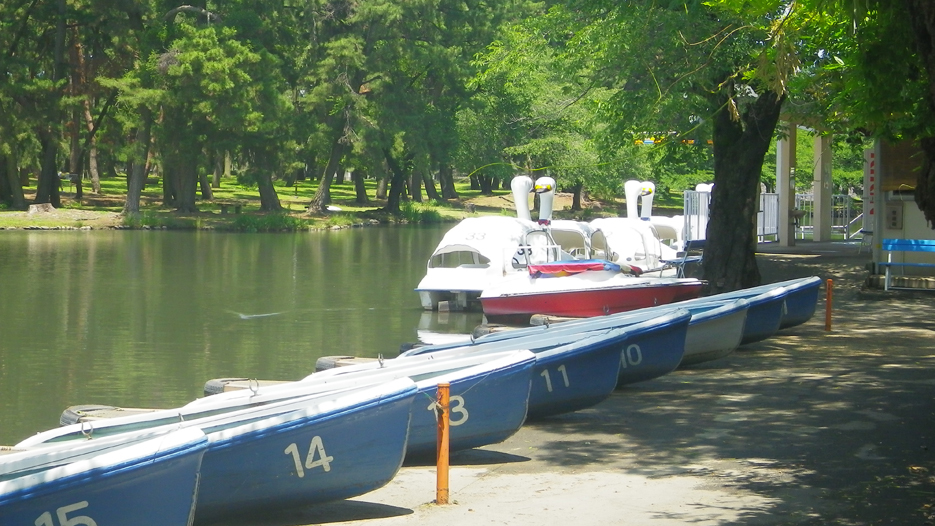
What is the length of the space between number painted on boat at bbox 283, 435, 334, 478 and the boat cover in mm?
16658

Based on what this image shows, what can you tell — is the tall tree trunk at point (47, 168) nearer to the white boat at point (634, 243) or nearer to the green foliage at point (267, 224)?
the green foliage at point (267, 224)

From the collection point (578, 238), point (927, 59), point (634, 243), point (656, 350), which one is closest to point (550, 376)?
point (656, 350)

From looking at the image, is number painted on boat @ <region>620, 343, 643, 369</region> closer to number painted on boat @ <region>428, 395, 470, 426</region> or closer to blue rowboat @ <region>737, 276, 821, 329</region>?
number painted on boat @ <region>428, 395, 470, 426</region>

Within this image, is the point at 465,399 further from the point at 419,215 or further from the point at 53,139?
the point at 419,215

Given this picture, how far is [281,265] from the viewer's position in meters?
36.9

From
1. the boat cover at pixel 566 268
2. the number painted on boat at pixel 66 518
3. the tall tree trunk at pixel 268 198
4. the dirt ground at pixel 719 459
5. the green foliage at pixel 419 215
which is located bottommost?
→ the dirt ground at pixel 719 459

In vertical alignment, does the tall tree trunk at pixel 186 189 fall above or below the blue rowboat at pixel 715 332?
above

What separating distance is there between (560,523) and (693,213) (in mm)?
26115

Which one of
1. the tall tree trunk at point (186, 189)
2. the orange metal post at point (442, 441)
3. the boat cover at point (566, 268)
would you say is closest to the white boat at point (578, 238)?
the boat cover at point (566, 268)

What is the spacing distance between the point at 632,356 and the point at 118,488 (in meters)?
7.55

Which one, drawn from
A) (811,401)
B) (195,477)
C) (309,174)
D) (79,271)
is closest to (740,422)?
(811,401)

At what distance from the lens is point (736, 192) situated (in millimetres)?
21375

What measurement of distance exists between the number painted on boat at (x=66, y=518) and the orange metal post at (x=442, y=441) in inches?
107

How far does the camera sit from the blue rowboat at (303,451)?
7.10 m
